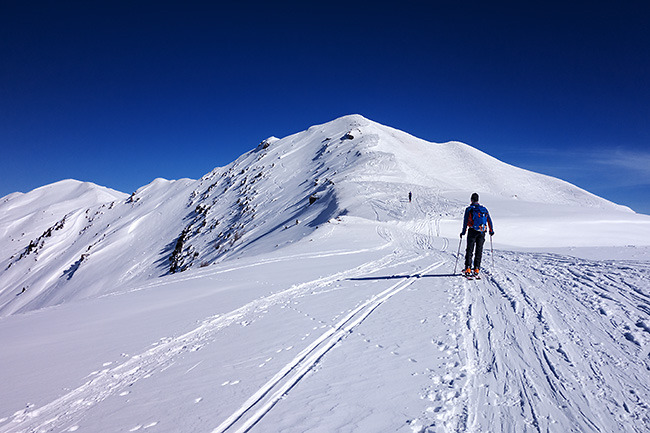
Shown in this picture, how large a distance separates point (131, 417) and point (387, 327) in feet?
11.1

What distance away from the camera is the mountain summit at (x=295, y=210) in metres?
25.0

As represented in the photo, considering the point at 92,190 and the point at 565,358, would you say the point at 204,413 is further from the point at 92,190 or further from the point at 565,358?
the point at 92,190

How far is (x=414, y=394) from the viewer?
3141 mm

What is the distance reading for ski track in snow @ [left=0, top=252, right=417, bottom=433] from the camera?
3223 mm

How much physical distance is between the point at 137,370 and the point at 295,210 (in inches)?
1444

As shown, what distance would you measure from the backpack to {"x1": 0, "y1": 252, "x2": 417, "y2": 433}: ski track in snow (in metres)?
3.18

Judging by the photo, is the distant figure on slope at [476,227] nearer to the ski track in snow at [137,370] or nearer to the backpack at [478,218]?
the backpack at [478,218]

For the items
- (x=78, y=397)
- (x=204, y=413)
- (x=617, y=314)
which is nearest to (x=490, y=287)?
(x=617, y=314)

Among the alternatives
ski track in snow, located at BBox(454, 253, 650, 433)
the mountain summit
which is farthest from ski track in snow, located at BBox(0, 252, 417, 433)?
the mountain summit

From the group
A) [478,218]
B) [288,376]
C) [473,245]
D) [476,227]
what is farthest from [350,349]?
[478,218]

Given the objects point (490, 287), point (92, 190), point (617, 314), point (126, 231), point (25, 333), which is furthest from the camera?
point (92, 190)

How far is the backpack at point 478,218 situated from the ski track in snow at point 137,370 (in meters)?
3.18

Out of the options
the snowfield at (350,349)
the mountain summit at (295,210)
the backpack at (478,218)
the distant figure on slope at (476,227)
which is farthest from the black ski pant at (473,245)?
the mountain summit at (295,210)

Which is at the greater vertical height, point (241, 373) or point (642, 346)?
→ point (642, 346)
